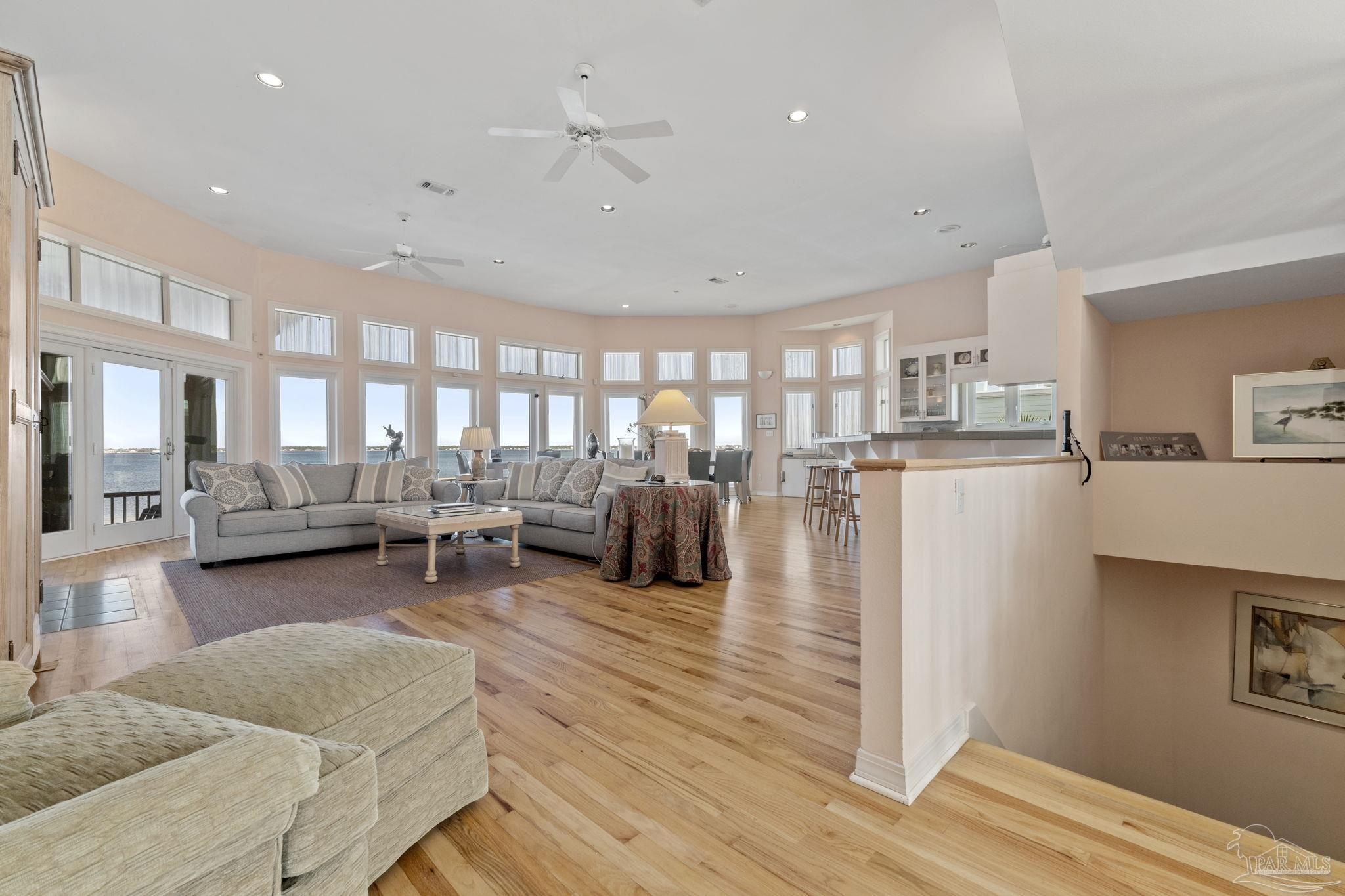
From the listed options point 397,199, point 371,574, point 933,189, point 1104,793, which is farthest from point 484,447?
point 1104,793

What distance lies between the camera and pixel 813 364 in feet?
34.1

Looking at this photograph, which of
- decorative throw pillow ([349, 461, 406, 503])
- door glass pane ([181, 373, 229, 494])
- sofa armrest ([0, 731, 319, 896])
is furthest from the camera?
door glass pane ([181, 373, 229, 494])

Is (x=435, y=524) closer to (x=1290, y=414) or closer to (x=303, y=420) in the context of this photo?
(x=303, y=420)

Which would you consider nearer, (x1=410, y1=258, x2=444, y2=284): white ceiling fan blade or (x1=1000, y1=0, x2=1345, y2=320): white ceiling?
(x1=1000, y1=0, x2=1345, y2=320): white ceiling

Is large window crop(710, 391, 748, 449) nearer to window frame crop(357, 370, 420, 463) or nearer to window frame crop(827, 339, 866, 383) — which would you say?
window frame crop(827, 339, 866, 383)

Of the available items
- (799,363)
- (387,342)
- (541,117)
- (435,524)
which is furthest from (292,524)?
(799,363)

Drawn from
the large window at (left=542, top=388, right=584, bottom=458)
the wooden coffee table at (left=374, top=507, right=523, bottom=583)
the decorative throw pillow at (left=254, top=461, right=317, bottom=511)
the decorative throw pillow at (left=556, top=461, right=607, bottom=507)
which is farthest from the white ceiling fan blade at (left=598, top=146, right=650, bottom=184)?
the large window at (left=542, top=388, right=584, bottom=458)

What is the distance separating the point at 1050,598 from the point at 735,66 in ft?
11.9

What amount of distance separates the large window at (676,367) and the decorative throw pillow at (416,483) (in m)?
5.47

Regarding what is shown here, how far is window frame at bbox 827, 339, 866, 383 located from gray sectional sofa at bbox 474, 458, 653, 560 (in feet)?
19.3

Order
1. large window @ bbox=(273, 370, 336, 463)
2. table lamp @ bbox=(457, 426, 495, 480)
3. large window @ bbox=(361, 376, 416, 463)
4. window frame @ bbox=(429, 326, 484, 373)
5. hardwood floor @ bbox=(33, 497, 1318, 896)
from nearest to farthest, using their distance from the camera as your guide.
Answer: hardwood floor @ bbox=(33, 497, 1318, 896) → table lamp @ bbox=(457, 426, 495, 480) → large window @ bbox=(273, 370, 336, 463) → large window @ bbox=(361, 376, 416, 463) → window frame @ bbox=(429, 326, 484, 373)

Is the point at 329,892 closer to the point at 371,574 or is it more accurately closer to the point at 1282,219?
the point at 371,574

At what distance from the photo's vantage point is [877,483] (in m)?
1.69

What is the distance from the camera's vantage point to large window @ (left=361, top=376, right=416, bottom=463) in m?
7.86
